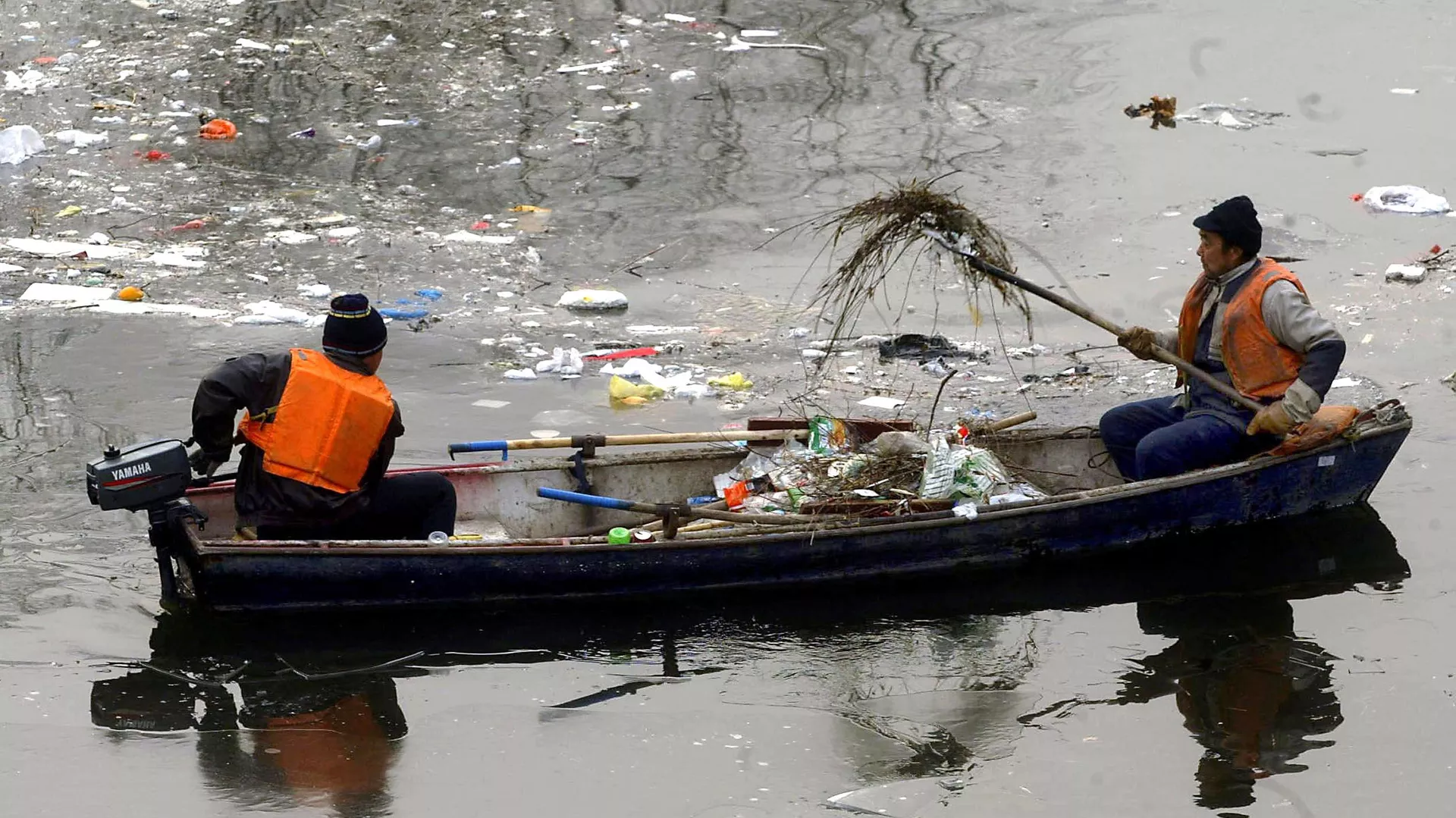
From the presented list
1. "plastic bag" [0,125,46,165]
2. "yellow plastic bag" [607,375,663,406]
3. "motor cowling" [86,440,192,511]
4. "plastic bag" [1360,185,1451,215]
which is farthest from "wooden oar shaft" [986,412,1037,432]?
"plastic bag" [0,125,46,165]

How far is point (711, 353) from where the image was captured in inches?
333

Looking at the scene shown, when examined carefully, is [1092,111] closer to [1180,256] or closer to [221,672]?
[1180,256]

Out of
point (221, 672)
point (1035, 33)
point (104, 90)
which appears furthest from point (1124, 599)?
point (104, 90)

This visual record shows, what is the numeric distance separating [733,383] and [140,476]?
350cm

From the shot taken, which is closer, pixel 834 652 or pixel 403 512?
pixel 834 652

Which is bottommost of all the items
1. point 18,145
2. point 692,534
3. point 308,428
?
point 692,534

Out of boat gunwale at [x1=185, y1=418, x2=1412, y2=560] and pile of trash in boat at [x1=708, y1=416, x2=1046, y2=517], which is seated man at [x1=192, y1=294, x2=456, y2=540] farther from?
pile of trash in boat at [x1=708, y1=416, x2=1046, y2=517]

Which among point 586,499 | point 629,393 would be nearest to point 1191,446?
point 586,499

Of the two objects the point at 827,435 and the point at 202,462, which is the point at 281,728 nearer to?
the point at 202,462

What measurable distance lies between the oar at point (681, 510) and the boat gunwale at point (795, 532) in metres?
0.05

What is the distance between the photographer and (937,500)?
20.3 ft

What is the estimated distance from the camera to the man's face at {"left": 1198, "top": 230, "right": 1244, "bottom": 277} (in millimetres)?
6145

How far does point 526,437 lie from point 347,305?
229cm

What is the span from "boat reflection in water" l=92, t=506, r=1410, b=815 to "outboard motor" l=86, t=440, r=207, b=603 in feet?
1.55
